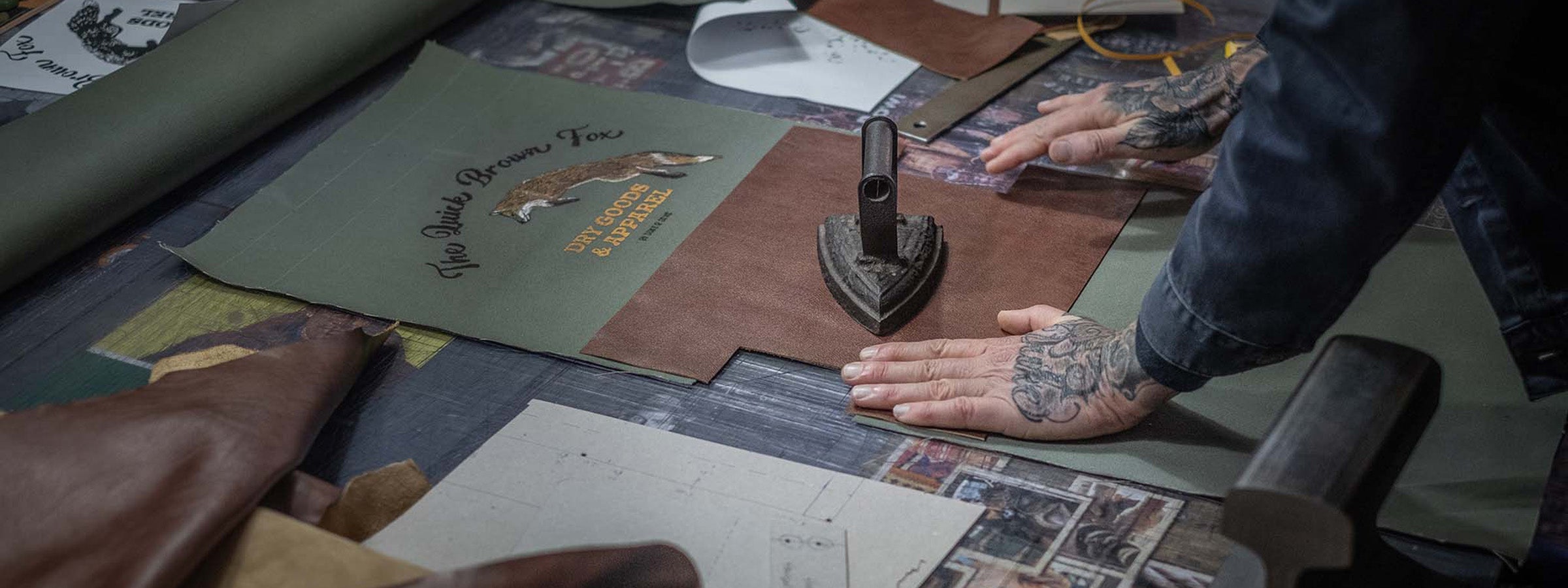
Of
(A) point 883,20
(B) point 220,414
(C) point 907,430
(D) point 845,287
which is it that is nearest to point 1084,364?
(C) point 907,430

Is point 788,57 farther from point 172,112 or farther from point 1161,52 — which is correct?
point 172,112

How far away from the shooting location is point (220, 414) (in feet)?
4.56

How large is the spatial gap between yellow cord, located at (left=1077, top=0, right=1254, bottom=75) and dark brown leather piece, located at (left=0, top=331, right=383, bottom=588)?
65.2 inches

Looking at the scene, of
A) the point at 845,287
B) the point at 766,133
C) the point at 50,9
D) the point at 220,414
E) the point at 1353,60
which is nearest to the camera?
the point at 1353,60

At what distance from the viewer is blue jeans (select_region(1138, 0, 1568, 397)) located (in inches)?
41.8

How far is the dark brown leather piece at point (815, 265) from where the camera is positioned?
5.52 feet

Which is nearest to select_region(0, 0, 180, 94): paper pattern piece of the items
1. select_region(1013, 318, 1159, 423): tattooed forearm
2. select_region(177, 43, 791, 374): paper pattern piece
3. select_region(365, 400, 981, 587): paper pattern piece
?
select_region(177, 43, 791, 374): paper pattern piece

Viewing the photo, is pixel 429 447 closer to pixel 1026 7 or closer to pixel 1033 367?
pixel 1033 367

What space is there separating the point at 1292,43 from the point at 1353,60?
7 centimetres

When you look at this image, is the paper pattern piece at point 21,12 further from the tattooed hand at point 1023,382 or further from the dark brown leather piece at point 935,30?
the tattooed hand at point 1023,382

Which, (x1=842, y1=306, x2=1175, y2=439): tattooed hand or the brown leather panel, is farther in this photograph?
(x1=842, y1=306, x2=1175, y2=439): tattooed hand

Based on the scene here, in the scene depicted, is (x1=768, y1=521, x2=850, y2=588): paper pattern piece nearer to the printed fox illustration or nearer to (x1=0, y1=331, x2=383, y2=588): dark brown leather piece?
(x1=0, y1=331, x2=383, y2=588): dark brown leather piece

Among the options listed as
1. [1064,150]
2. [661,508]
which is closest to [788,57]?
[1064,150]

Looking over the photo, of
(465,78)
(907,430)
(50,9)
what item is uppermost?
(50,9)
